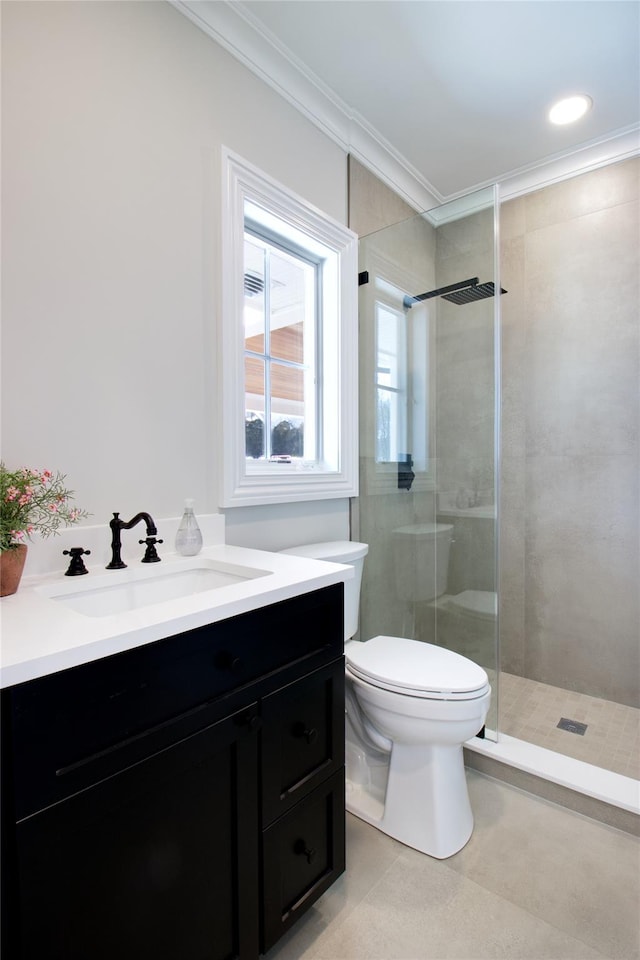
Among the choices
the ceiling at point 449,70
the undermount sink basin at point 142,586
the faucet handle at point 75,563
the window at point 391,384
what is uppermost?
the ceiling at point 449,70

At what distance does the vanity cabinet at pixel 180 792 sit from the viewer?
67 cm

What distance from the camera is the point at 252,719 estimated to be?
38.0 inches

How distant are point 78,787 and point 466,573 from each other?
67.5 inches

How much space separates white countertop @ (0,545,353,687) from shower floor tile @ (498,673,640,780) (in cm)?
138

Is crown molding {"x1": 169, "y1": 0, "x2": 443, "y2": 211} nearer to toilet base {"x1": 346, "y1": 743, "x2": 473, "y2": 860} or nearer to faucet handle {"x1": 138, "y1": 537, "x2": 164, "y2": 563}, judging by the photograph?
faucet handle {"x1": 138, "y1": 537, "x2": 164, "y2": 563}

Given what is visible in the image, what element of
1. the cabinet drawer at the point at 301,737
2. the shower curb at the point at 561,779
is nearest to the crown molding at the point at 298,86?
the cabinet drawer at the point at 301,737

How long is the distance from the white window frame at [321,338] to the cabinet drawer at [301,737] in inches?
25.4

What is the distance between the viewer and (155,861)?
0.81m

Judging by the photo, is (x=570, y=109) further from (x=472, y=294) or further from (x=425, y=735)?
(x=425, y=735)

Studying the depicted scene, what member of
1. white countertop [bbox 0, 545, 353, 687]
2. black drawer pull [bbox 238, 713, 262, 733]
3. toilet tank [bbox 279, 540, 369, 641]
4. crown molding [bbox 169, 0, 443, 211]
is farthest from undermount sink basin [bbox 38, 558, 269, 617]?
crown molding [bbox 169, 0, 443, 211]

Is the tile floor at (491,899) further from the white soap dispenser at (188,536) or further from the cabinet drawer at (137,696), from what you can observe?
the white soap dispenser at (188,536)

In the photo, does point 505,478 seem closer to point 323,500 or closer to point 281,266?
point 323,500

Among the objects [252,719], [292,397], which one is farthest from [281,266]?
[252,719]

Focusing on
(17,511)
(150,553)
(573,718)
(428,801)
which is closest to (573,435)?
(573,718)
